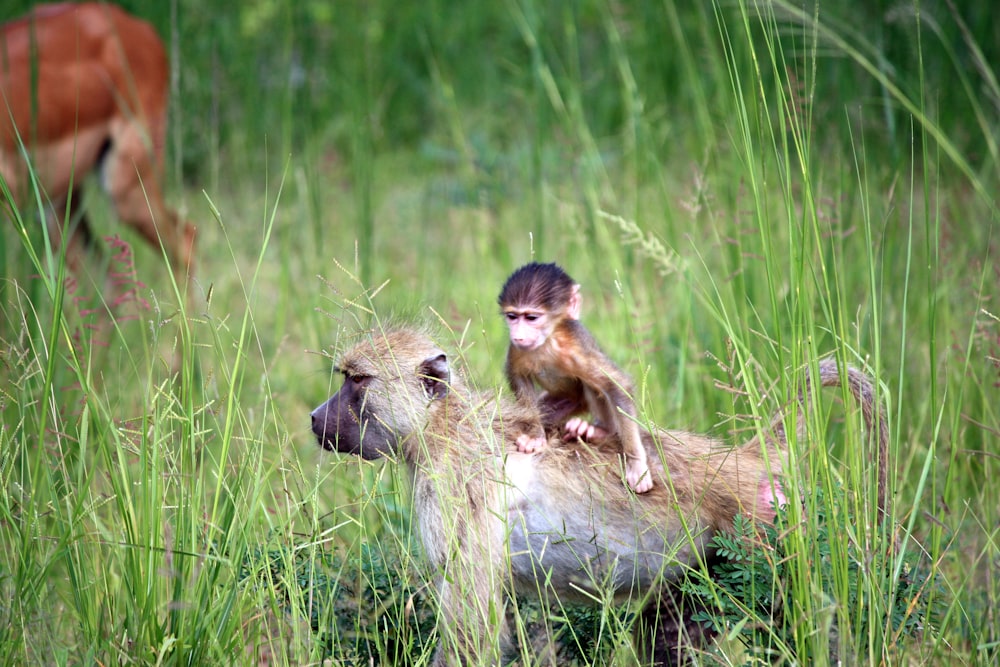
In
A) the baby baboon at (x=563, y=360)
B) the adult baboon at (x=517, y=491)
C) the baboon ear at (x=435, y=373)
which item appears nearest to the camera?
the adult baboon at (x=517, y=491)

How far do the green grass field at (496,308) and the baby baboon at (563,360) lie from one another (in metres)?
0.14

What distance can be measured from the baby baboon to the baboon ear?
0.68ft

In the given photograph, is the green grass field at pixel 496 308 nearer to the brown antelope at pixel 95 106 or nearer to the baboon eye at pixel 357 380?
the baboon eye at pixel 357 380

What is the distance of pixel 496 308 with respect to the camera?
202 inches

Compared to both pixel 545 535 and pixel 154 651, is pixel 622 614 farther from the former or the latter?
pixel 154 651

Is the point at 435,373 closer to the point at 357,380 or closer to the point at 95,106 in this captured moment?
the point at 357,380

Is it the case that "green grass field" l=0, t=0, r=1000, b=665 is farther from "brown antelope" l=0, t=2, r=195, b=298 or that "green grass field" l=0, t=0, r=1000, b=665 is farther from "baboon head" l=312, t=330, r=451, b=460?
"brown antelope" l=0, t=2, r=195, b=298

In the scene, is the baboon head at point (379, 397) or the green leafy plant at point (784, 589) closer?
the green leafy plant at point (784, 589)

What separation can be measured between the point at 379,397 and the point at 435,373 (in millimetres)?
176

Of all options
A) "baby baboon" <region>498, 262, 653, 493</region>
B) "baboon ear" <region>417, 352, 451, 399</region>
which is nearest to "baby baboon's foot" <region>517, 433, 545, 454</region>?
"baby baboon" <region>498, 262, 653, 493</region>

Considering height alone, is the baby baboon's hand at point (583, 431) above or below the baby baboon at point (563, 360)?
below

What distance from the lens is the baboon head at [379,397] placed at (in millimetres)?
2896

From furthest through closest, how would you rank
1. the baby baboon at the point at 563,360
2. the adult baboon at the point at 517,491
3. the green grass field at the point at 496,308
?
the baby baboon at the point at 563,360 < the adult baboon at the point at 517,491 < the green grass field at the point at 496,308

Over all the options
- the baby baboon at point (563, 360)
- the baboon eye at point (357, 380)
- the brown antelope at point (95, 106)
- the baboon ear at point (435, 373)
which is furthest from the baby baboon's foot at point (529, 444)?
the brown antelope at point (95, 106)
